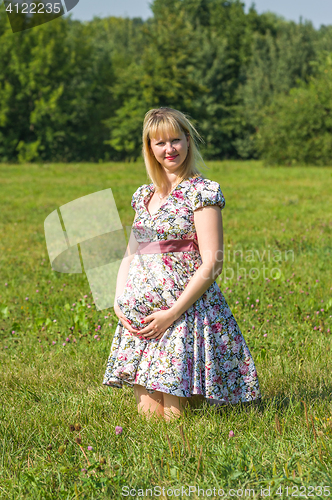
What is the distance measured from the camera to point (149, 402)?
288 centimetres

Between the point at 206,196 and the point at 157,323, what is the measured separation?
0.73 metres

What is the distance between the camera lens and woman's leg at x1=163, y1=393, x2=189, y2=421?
107 inches

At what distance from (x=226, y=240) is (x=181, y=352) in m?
5.48

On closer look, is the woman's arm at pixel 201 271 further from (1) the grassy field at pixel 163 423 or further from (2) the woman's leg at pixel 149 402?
(1) the grassy field at pixel 163 423

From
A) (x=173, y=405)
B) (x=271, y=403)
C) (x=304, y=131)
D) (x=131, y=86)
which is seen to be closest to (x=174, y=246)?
(x=173, y=405)

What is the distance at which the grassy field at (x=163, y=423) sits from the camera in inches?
87.0

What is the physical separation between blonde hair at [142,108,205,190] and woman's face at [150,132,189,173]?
3 cm

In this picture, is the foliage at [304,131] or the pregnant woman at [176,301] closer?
the pregnant woman at [176,301]

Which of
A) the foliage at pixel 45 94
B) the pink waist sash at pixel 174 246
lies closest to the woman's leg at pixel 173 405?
the pink waist sash at pixel 174 246

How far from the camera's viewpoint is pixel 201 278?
2.64 m

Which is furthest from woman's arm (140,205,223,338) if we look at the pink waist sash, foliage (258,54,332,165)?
foliage (258,54,332,165)

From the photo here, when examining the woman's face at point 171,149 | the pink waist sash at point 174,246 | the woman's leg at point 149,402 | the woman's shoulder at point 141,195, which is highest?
the woman's face at point 171,149

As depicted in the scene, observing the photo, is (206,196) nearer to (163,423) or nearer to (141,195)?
(141,195)

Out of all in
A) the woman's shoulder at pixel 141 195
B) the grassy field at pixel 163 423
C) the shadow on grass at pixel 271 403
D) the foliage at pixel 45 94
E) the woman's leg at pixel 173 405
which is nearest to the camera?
the grassy field at pixel 163 423
